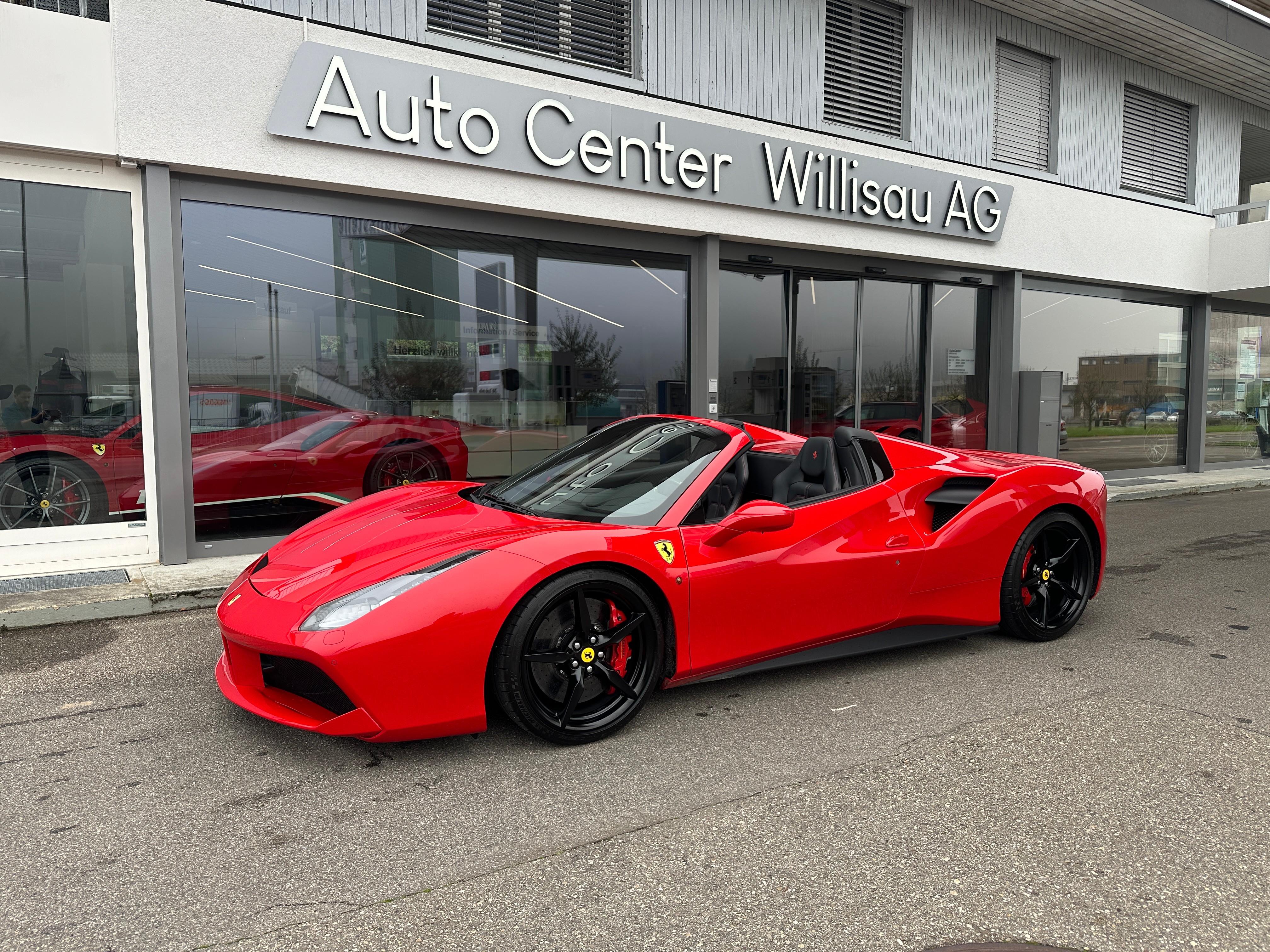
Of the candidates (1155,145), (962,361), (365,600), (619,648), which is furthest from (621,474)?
(1155,145)

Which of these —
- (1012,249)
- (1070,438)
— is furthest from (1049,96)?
(1070,438)

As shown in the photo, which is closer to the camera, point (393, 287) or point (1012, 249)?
point (393, 287)

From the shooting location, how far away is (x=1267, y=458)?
15914 mm

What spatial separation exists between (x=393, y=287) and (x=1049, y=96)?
32.4ft

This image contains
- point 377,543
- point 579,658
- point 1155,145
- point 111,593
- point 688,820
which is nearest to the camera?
point 688,820

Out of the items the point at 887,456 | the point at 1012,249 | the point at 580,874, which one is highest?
the point at 1012,249

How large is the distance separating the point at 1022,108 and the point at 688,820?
39.2 ft

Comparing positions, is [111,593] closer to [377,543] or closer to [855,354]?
[377,543]

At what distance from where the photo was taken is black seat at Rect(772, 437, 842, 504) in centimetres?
387

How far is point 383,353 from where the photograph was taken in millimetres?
7371

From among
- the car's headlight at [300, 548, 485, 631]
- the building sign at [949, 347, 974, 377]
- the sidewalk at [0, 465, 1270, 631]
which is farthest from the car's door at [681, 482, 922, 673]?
the building sign at [949, 347, 974, 377]

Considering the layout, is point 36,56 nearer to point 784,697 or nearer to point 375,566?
point 375,566

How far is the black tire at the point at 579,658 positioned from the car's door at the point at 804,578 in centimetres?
24

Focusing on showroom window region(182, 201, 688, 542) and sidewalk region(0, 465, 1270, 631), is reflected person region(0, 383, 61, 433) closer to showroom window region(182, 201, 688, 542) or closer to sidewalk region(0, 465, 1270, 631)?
showroom window region(182, 201, 688, 542)
